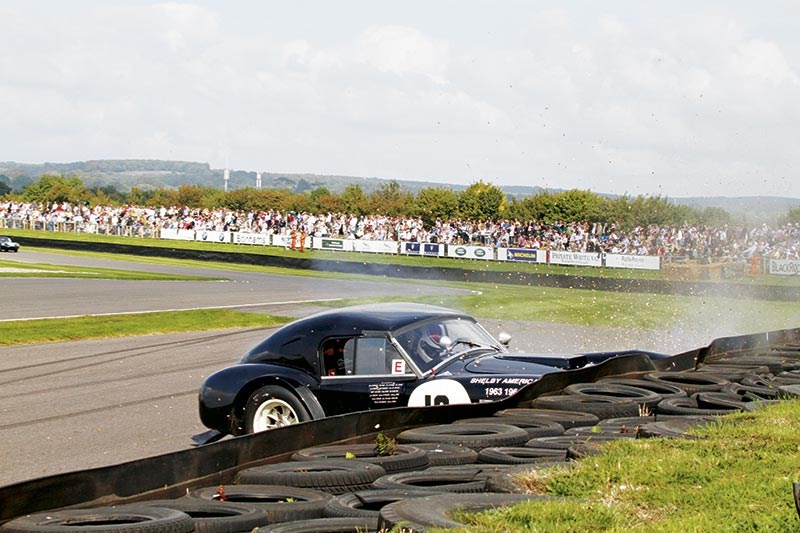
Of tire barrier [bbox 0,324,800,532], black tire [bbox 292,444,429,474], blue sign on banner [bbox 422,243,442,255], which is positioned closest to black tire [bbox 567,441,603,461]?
tire barrier [bbox 0,324,800,532]

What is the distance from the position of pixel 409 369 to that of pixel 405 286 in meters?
27.4

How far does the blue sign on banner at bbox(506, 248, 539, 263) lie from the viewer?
48.8 meters

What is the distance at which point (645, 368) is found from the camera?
1112cm

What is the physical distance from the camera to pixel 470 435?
7.20m

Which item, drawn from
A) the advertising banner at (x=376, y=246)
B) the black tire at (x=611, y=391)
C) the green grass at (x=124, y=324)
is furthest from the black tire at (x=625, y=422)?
the advertising banner at (x=376, y=246)

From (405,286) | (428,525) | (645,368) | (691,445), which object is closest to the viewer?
(428,525)

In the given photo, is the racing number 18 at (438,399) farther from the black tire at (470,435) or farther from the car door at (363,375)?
the black tire at (470,435)

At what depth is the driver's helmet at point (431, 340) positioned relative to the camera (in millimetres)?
9531

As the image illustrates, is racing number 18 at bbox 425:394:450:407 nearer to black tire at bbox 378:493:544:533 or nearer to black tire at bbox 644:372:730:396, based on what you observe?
black tire at bbox 644:372:730:396

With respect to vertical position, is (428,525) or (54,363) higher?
(428,525)

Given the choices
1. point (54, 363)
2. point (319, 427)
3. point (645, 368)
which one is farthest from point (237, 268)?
point (319, 427)

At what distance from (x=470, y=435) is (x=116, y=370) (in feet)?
29.1

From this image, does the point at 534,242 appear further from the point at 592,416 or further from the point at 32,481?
the point at 32,481

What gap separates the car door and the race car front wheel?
0.34 meters
